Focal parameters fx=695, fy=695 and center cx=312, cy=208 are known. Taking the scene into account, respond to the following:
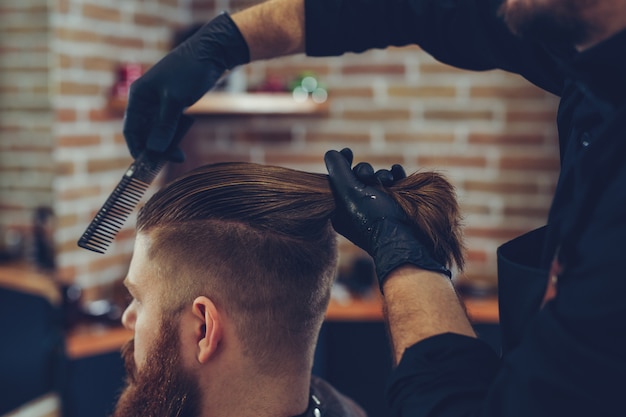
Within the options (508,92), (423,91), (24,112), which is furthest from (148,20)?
(508,92)

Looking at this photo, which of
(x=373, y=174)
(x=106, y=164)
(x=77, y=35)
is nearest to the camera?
(x=373, y=174)

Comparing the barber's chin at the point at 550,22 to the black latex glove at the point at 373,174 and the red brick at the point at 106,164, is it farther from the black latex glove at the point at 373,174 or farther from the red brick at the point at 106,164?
the red brick at the point at 106,164

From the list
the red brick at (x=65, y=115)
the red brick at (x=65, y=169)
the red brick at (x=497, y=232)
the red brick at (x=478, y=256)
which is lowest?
the red brick at (x=478, y=256)

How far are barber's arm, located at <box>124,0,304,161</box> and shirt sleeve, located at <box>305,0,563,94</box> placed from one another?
0.06 meters

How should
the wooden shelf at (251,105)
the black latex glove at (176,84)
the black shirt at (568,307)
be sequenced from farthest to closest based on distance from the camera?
the wooden shelf at (251,105)
the black latex glove at (176,84)
the black shirt at (568,307)

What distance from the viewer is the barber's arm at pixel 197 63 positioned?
1.45 metres

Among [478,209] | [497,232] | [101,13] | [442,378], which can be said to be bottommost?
[497,232]

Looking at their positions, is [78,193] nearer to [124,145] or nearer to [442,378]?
[124,145]

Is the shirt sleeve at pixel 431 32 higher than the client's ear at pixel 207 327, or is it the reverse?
the shirt sleeve at pixel 431 32

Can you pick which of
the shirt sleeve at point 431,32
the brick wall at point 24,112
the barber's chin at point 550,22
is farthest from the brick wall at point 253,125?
the barber's chin at point 550,22

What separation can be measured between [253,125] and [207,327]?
8.67 feet

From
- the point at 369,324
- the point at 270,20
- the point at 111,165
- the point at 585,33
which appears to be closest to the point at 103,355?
the point at 111,165

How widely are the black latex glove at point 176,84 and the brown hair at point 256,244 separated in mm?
157

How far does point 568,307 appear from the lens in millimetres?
868
